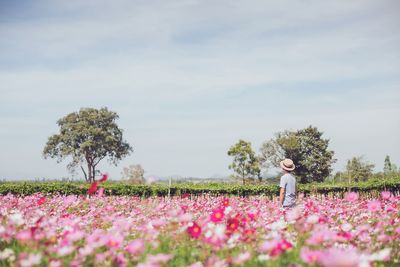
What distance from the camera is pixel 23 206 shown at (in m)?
7.21

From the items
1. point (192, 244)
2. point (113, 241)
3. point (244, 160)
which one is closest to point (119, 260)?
point (113, 241)

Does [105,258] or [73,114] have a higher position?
[73,114]

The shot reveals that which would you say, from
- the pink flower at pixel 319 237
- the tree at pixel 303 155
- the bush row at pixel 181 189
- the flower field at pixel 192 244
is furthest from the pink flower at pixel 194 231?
the tree at pixel 303 155

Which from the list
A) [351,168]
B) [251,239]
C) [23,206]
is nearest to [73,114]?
[351,168]

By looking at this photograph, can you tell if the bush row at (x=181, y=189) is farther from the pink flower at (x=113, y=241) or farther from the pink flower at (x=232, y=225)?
the pink flower at (x=113, y=241)

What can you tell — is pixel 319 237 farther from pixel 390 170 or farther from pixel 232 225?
pixel 390 170

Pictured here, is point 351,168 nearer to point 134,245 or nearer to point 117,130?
point 117,130

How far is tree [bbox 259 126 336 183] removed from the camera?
2269 inches

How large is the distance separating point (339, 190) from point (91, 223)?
753 inches

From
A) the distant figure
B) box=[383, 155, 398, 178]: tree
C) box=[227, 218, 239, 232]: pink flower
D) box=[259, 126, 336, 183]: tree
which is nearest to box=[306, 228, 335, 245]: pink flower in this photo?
box=[227, 218, 239, 232]: pink flower

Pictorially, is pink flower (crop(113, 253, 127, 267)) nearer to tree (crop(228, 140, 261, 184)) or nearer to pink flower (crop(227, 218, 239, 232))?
pink flower (crop(227, 218, 239, 232))

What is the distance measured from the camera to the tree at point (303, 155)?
5762cm

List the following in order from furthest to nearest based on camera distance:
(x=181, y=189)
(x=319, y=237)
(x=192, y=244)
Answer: (x=181, y=189), (x=192, y=244), (x=319, y=237)

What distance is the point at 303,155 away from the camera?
197ft
